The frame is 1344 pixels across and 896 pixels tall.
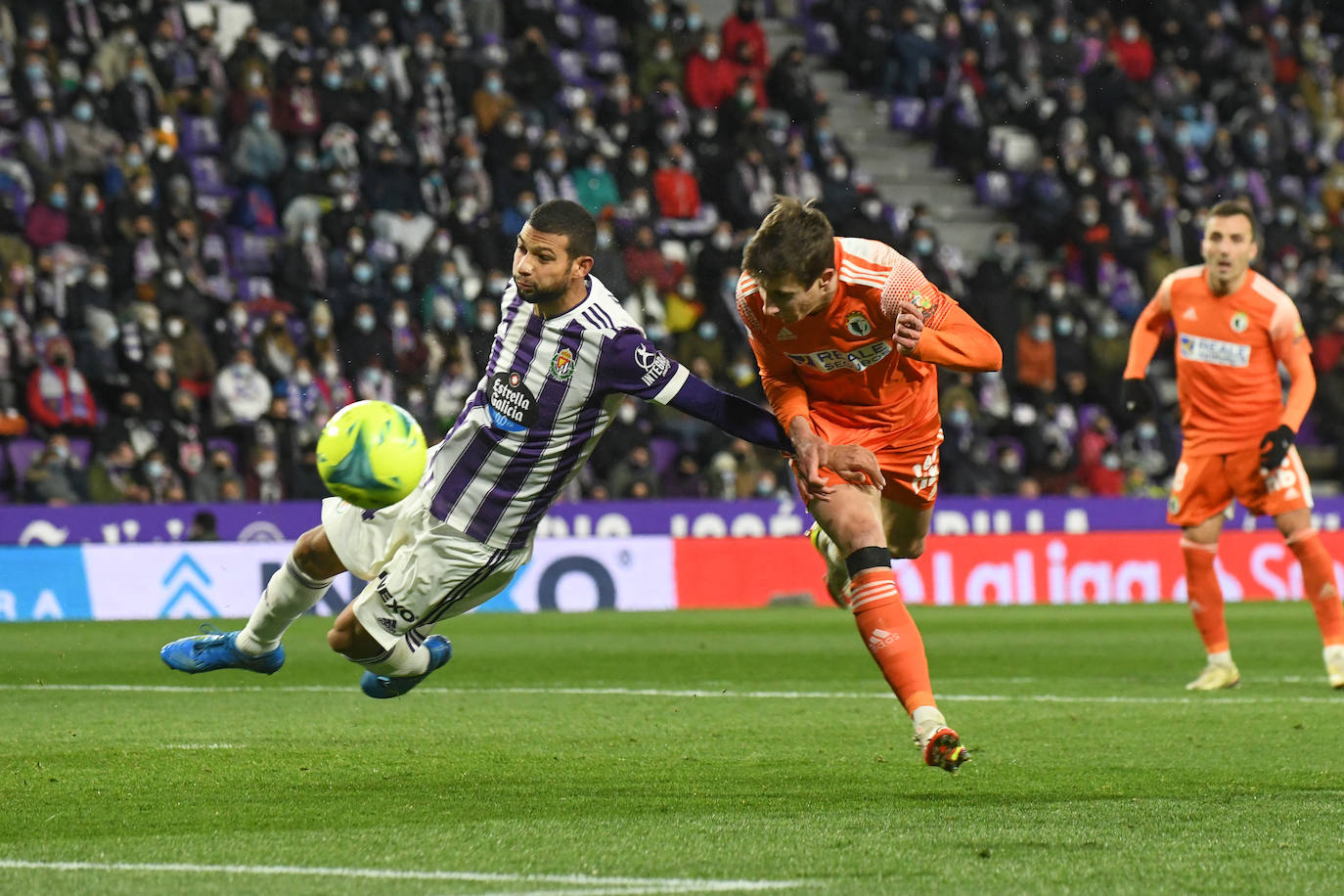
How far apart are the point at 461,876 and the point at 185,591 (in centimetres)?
1213

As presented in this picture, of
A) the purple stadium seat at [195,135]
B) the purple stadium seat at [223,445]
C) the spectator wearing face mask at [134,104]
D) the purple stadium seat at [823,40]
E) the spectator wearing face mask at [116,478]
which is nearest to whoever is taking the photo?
the spectator wearing face mask at [116,478]

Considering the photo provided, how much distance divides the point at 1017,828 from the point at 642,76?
18.3m

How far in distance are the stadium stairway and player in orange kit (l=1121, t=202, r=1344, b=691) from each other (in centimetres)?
1466

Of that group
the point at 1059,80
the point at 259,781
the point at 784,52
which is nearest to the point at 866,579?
the point at 259,781

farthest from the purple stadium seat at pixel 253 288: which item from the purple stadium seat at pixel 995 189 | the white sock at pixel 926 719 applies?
the white sock at pixel 926 719

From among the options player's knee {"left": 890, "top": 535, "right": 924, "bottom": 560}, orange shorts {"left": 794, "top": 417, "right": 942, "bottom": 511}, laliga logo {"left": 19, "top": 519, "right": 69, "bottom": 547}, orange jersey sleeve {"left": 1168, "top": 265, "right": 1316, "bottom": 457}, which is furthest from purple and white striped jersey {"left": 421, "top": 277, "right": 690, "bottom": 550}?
laliga logo {"left": 19, "top": 519, "right": 69, "bottom": 547}

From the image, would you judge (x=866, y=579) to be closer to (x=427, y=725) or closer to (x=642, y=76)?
(x=427, y=725)

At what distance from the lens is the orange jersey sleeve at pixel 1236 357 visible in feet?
34.2

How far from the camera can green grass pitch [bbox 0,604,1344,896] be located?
481 centimetres

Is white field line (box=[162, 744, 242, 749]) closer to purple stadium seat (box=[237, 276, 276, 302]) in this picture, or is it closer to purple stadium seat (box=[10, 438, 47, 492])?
purple stadium seat (box=[10, 438, 47, 492])

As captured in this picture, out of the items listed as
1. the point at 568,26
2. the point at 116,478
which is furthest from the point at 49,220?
the point at 568,26

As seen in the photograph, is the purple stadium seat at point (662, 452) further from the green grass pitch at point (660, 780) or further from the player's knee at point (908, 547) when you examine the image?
the player's knee at point (908, 547)

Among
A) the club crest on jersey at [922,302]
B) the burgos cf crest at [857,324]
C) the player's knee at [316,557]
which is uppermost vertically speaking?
the club crest on jersey at [922,302]

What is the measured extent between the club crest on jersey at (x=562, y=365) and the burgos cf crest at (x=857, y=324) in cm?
99
